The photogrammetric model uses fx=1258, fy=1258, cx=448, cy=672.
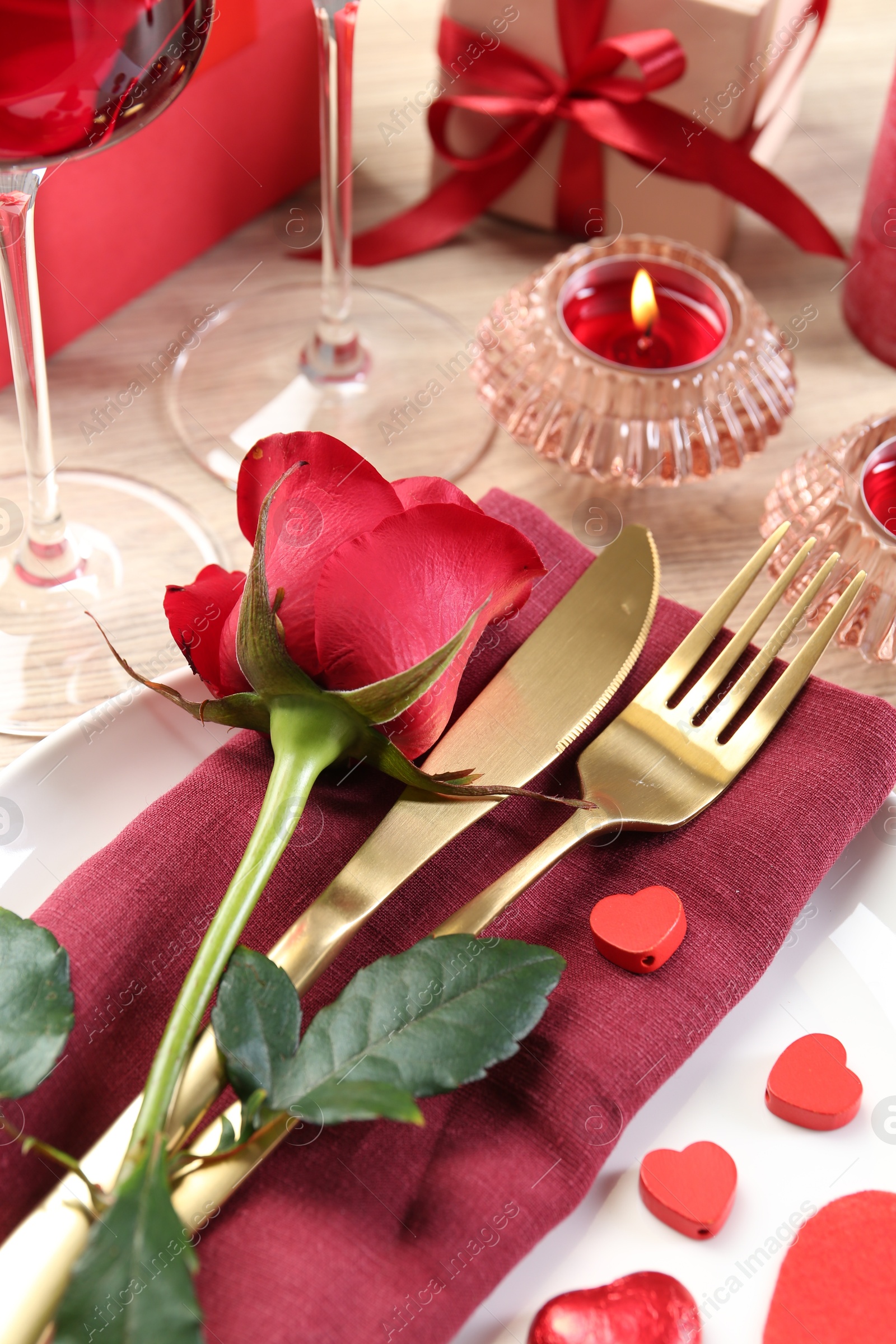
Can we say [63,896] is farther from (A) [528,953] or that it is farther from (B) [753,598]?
(B) [753,598]

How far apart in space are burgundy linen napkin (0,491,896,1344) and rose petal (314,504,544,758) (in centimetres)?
6

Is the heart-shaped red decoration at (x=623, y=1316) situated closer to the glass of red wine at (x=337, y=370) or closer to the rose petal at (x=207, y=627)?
the rose petal at (x=207, y=627)

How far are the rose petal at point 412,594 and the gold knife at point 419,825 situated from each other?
31mm

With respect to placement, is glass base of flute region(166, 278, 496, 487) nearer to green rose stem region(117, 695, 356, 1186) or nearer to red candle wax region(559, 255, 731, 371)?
red candle wax region(559, 255, 731, 371)

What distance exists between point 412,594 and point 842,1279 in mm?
244

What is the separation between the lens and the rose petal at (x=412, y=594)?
393 millimetres

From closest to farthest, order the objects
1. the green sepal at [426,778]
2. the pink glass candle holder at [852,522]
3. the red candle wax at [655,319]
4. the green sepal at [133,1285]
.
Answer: the green sepal at [133,1285], the green sepal at [426,778], the pink glass candle holder at [852,522], the red candle wax at [655,319]

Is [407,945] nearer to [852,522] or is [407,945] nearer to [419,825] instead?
[419,825]

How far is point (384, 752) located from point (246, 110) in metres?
0.51

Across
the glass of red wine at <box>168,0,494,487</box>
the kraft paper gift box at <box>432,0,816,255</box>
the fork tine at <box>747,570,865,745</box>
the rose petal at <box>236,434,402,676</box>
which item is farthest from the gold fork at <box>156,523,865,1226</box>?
the kraft paper gift box at <box>432,0,816,255</box>

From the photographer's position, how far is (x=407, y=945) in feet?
1.40

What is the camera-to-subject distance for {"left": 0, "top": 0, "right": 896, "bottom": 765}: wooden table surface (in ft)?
2.18

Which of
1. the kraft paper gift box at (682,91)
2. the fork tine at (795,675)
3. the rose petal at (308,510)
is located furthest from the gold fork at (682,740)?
the kraft paper gift box at (682,91)

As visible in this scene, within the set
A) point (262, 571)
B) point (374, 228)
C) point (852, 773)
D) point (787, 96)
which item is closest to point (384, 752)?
point (262, 571)
